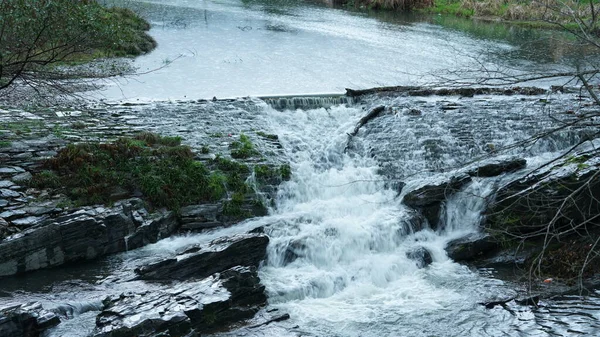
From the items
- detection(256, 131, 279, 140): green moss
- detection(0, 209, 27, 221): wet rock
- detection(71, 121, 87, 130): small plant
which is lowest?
detection(0, 209, 27, 221): wet rock

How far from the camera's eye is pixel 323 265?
1280 centimetres

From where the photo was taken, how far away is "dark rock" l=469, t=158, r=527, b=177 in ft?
48.3

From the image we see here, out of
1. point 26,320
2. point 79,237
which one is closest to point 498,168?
point 79,237

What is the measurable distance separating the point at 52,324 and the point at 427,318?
6350 mm

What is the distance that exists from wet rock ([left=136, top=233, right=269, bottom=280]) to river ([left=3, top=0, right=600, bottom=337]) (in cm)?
36

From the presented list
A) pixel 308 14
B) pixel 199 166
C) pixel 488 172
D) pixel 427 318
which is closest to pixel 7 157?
pixel 199 166

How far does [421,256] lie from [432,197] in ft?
6.09

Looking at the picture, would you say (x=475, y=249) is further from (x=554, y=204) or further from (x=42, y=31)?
(x=42, y=31)

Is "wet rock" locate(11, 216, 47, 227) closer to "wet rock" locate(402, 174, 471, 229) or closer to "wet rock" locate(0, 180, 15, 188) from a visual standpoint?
"wet rock" locate(0, 180, 15, 188)

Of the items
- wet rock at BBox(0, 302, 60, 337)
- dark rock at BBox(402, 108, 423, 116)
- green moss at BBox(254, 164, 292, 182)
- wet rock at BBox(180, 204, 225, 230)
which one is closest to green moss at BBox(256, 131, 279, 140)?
green moss at BBox(254, 164, 292, 182)

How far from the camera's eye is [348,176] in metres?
16.3

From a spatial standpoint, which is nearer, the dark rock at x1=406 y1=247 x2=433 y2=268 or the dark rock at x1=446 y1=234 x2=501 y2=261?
the dark rock at x1=406 y1=247 x2=433 y2=268

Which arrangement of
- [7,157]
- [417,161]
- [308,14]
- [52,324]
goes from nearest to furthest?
[52,324], [7,157], [417,161], [308,14]

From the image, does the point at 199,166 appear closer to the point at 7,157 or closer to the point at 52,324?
the point at 7,157
